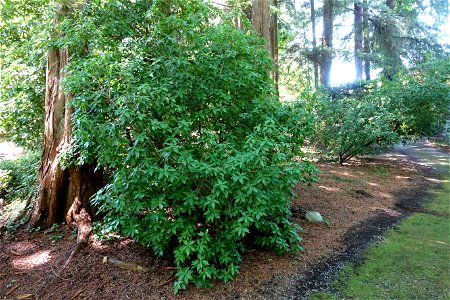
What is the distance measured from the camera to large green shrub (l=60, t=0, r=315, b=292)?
107 inches

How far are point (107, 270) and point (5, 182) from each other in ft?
12.2

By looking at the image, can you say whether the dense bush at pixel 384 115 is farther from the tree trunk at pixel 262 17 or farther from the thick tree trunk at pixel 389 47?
the thick tree trunk at pixel 389 47

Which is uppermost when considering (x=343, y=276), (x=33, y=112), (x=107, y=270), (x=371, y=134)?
(x=33, y=112)

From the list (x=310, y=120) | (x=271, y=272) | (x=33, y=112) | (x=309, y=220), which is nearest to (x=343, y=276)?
(x=271, y=272)

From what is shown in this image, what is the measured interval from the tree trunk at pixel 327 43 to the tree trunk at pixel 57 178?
9.94m

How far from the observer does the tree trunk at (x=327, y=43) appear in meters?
12.1

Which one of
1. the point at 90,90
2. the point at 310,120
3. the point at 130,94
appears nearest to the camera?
the point at 130,94

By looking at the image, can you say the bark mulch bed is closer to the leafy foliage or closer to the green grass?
the green grass

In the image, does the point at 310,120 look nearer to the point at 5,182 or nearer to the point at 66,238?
the point at 66,238

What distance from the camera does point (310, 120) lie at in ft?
11.5

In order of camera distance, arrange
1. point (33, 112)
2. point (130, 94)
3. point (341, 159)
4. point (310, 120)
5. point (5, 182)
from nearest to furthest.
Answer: point (130, 94) → point (310, 120) → point (33, 112) → point (5, 182) → point (341, 159)

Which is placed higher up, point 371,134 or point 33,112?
point 33,112

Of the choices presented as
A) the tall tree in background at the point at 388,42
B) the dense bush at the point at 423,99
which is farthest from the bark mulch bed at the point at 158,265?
the tall tree in background at the point at 388,42

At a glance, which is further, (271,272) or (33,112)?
(33,112)
